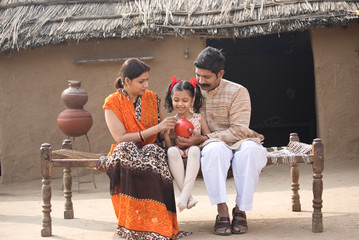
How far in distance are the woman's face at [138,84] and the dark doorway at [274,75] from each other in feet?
24.0

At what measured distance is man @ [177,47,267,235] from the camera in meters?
3.90

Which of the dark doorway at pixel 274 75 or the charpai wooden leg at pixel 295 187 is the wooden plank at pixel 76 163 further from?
the dark doorway at pixel 274 75

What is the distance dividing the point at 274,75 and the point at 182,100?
26.3ft

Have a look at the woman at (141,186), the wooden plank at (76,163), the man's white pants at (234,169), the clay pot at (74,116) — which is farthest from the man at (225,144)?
the clay pot at (74,116)

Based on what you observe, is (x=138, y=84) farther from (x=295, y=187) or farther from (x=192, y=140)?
(x=295, y=187)

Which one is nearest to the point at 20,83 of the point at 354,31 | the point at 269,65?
the point at 354,31

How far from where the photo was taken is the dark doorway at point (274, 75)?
11586mm

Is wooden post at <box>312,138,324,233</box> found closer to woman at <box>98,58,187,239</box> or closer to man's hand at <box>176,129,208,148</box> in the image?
man's hand at <box>176,129,208,148</box>

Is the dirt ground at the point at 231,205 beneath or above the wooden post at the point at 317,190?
beneath

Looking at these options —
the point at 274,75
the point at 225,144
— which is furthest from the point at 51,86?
the point at 274,75

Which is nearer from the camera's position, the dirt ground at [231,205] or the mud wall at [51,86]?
the dirt ground at [231,205]

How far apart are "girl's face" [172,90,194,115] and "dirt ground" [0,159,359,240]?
0.99m

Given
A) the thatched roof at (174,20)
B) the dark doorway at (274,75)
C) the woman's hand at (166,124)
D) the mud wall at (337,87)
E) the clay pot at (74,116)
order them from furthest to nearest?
the dark doorway at (274,75)
the mud wall at (337,87)
the thatched roof at (174,20)
the clay pot at (74,116)
the woman's hand at (166,124)

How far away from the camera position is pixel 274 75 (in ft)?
39.0
